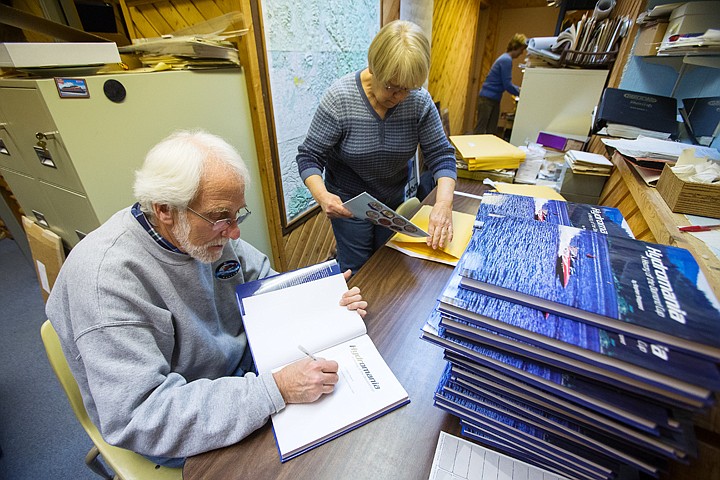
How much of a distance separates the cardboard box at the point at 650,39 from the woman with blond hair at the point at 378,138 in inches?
36.9

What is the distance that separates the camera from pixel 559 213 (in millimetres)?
912

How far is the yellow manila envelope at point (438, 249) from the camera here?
114 centimetres

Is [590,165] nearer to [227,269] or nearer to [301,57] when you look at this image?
[227,269]

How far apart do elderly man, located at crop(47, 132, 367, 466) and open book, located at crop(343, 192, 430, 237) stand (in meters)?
0.31

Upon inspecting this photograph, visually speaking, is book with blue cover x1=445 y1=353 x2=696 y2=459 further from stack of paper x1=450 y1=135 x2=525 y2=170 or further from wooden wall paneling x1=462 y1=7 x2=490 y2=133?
wooden wall paneling x1=462 y1=7 x2=490 y2=133

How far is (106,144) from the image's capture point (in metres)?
1.34

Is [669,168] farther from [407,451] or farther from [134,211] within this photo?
[134,211]

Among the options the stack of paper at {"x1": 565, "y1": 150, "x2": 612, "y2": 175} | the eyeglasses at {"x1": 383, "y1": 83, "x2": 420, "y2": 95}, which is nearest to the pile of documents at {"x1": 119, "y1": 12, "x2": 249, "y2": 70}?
the eyeglasses at {"x1": 383, "y1": 83, "x2": 420, "y2": 95}

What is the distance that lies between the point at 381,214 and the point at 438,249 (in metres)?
0.25

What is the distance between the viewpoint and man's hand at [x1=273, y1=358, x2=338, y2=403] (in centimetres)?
67

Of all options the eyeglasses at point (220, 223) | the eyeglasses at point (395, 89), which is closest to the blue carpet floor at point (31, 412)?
the eyeglasses at point (220, 223)

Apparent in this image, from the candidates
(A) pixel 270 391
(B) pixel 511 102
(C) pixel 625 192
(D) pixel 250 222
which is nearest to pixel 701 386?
(A) pixel 270 391

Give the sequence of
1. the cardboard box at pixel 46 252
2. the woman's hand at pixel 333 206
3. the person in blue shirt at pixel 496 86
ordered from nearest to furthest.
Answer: the woman's hand at pixel 333 206, the cardboard box at pixel 46 252, the person in blue shirt at pixel 496 86

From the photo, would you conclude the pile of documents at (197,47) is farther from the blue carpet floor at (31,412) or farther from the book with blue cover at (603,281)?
the blue carpet floor at (31,412)
